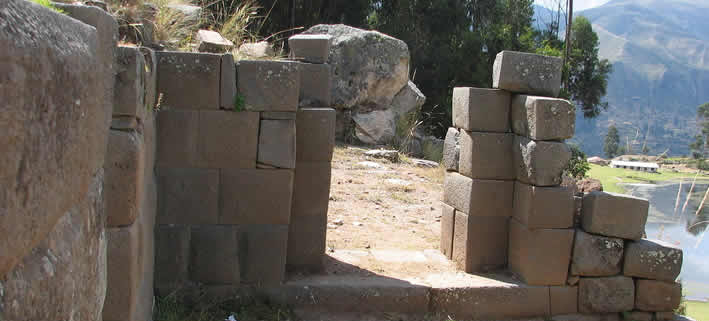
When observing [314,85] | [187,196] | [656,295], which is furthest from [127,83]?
[656,295]

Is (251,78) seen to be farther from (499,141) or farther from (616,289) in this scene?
(616,289)

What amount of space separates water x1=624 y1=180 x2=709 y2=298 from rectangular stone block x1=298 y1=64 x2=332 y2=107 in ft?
16.0

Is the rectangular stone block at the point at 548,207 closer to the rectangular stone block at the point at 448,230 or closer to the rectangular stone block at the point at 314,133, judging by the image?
the rectangular stone block at the point at 448,230

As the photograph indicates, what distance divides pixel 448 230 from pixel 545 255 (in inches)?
44.3

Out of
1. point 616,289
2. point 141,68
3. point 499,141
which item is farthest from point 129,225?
point 616,289

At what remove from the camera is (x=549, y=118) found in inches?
217

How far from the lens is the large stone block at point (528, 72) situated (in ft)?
19.0

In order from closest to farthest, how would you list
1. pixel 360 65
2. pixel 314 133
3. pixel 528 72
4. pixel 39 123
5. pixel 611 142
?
pixel 39 123, pixel 314 133, pixel 528 72, pixel 360 65, pixel 611 142

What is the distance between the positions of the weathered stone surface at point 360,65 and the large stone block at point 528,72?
8.02 m

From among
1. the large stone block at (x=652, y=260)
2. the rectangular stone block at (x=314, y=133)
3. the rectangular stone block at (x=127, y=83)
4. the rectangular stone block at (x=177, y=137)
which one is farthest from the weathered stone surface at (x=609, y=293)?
the rectangular stone block at (x=127, y=83)

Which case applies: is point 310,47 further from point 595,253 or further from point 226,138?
point 595,253

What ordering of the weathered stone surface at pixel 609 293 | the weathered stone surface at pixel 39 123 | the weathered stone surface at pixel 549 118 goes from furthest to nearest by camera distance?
the weathered stone surface at pixel 609 293, the weathered stone surface at pixel 549 118, the weathered stone surface at pixel 39 123

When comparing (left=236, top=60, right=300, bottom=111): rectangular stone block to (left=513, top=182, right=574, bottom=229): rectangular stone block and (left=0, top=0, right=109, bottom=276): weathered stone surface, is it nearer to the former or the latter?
(left=513, top=182, right=574, bottom=229): rectangular stone block

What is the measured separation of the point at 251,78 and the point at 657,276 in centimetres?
416
